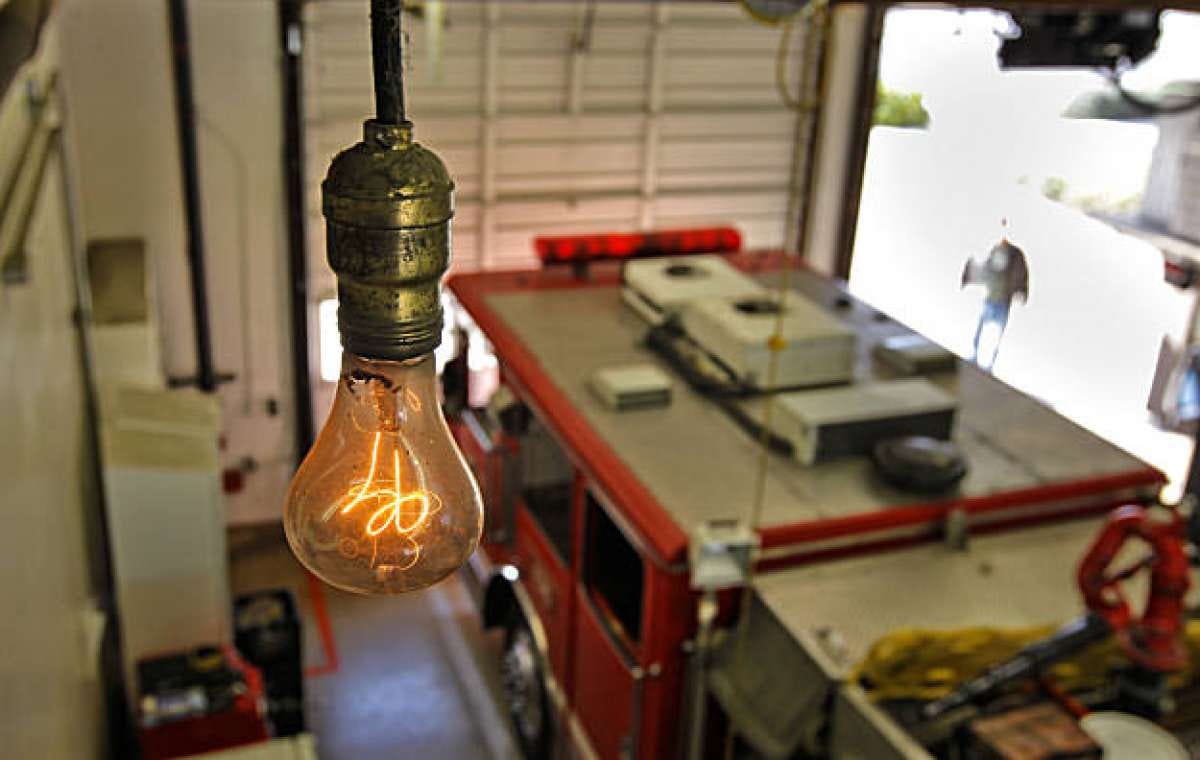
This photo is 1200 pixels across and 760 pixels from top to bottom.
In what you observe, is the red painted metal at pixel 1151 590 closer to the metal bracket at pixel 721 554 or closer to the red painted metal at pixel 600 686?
the metal bracket at pixel 721 554

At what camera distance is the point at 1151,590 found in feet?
11.5

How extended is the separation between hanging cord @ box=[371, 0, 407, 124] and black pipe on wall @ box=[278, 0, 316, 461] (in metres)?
6.41

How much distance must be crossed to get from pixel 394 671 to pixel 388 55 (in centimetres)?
586

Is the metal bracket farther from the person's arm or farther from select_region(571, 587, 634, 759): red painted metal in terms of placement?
the person's arm

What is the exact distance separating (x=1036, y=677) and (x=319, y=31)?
615cm

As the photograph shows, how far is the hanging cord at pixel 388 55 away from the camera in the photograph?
53.7 inches

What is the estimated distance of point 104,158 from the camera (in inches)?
285

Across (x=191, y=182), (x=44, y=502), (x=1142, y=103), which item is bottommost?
(x=44, y=502)

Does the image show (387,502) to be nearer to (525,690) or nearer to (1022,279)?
(1022,279)

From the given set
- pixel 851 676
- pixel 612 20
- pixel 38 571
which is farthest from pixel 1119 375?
pixel 612 20

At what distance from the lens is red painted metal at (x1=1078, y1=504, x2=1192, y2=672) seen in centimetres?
344

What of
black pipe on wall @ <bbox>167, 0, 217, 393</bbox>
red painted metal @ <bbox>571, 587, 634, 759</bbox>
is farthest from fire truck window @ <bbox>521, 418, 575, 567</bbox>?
black pipe on wall @ <bbox>167, 0, 217, 393</bbox>

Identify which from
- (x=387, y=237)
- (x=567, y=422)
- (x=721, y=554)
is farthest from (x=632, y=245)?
(x=387, y=237)

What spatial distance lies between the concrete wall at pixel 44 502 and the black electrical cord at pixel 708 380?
8.80 feet
